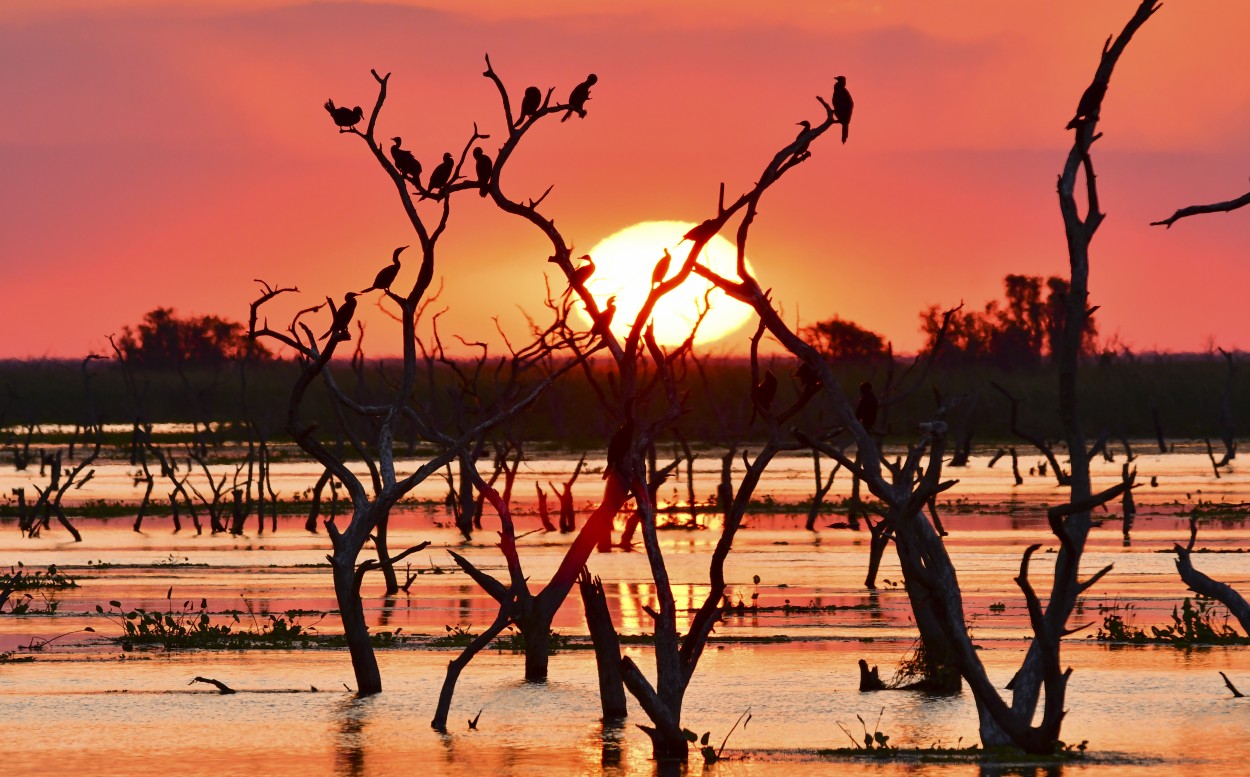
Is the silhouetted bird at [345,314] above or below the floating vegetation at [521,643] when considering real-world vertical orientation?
above

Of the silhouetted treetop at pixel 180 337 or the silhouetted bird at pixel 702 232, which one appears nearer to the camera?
the silhouetted bird at pixel 702 232

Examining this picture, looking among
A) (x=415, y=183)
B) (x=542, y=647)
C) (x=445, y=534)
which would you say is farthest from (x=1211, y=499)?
(x=415, y=183)

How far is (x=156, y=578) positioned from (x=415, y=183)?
16234 mm

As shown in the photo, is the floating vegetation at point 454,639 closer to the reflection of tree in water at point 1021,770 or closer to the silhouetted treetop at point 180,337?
the reflection of tree in water at point 1021,770

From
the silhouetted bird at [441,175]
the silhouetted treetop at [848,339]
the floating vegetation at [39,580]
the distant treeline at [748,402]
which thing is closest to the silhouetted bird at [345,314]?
the silhouetted bird at [441,175]

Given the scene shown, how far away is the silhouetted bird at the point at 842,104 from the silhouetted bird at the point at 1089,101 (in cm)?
142

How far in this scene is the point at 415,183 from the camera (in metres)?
16.4

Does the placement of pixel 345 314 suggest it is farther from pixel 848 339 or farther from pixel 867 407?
pixel 848 339

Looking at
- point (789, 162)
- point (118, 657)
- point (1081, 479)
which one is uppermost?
point (789, 162)

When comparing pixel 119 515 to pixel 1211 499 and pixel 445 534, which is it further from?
pixel 1211 499

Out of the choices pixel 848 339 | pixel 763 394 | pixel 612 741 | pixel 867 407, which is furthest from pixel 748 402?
pixel 867 407

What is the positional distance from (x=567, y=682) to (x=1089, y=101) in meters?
8.82

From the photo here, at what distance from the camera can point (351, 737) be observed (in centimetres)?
1672

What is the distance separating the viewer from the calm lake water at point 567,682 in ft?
51.9
